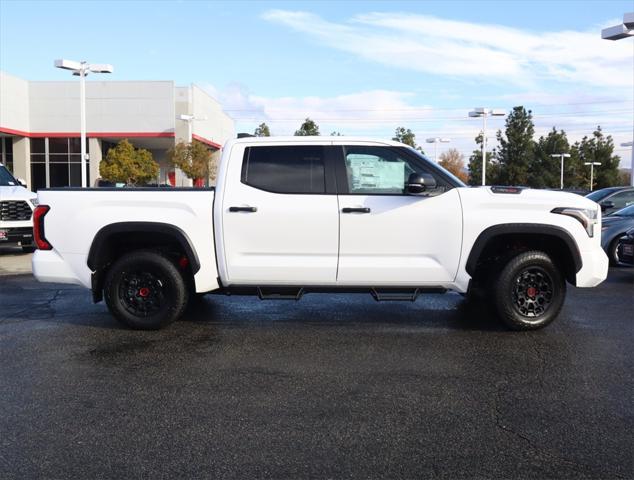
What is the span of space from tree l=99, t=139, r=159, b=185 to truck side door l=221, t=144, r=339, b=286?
38.2 metres

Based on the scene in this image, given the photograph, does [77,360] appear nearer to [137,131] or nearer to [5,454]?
[5,454]

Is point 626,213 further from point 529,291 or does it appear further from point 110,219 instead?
point 110,219

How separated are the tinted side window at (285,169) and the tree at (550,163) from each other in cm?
6146

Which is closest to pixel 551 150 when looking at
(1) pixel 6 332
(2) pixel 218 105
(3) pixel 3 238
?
(2) pixel 218 105

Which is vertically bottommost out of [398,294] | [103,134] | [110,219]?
[398,294]

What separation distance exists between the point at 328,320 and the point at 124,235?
2427mm

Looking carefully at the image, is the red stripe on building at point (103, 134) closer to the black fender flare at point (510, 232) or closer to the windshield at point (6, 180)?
the windshield at point (6, 180)

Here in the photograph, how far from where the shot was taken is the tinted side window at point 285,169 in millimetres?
6398

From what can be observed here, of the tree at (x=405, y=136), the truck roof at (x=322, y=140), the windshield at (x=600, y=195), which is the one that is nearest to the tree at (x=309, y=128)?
the tree at (x=405, y=136)

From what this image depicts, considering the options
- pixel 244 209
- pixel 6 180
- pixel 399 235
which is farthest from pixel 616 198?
pixel 6 180

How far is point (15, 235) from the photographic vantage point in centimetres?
1320

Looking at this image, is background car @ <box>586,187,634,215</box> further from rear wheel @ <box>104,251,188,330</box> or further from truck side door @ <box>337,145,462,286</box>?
rear wheel @ <box>104,251,188,330</box>

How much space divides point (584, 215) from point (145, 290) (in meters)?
4.59

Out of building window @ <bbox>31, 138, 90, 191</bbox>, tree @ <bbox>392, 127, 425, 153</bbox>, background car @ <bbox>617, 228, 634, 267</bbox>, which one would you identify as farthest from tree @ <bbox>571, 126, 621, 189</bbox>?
background car @ <bbox>617, 228, 634, 267</bbox>
